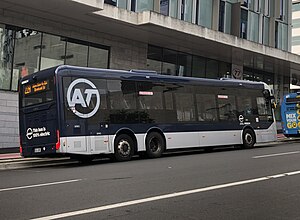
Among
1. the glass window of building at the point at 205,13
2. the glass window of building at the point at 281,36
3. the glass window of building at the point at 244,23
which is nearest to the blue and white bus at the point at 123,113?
the glass window of building at the point at 205,13

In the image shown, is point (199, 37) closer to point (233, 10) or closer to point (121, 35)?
point (121, 35)

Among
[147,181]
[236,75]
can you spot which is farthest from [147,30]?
[147,181]

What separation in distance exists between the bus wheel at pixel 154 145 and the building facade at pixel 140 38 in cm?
714

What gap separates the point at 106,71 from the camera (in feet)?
47.6

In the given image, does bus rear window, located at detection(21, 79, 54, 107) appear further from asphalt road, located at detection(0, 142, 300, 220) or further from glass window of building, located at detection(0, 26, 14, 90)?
glass window of building, located at detection(0, 26, 14, 90)

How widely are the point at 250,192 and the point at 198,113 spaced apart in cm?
934

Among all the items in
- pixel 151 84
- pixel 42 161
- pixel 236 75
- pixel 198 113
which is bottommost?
pixel 42 161

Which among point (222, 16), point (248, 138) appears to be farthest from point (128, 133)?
point (222, 16)

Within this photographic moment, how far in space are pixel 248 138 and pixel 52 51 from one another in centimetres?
1082

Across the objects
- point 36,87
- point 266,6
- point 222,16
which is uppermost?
point 266,6

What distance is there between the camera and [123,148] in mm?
14539

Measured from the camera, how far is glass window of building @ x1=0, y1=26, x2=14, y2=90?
1934 centimetres

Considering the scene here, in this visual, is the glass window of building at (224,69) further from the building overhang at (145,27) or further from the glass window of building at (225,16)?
the glass window of building at (225,16)

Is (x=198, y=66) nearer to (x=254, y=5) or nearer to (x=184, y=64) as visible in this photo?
(x=184, y=64)
